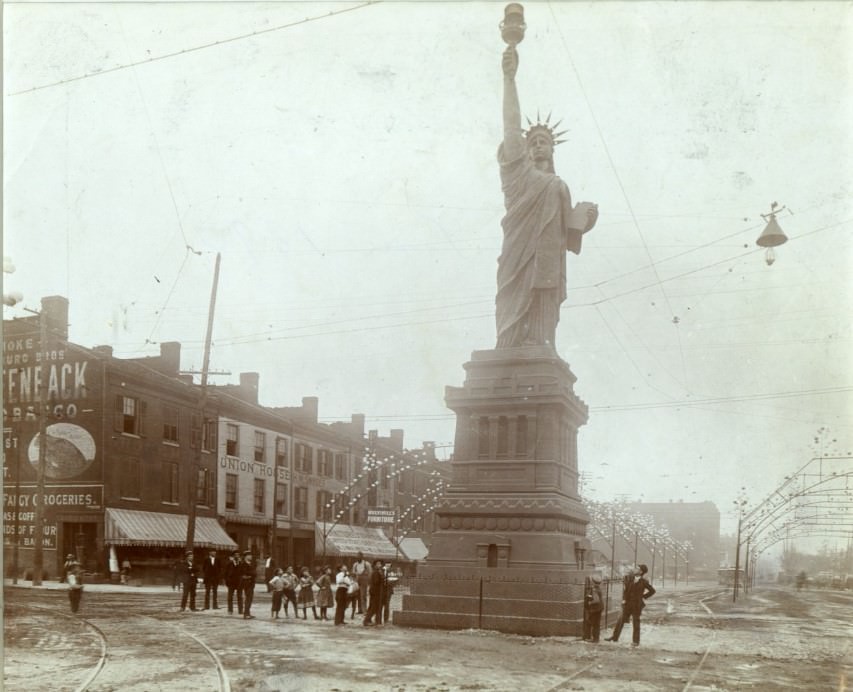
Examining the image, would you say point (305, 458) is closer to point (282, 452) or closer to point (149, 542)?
point (282, 452)

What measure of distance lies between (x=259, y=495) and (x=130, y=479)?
10.7m

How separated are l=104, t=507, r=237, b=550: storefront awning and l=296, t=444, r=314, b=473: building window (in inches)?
338

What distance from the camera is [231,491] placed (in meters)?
45.2

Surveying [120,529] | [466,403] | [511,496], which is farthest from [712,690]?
[120,529]

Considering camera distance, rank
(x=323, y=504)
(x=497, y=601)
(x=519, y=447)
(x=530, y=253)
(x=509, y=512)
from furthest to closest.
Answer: (x=323, y=504), (x=530, y=253), (x=519, y=447), (x=509, y=512), (x=497, y=601)

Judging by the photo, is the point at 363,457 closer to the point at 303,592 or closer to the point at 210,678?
the point at 303,592

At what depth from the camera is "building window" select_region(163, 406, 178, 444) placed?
135 ft

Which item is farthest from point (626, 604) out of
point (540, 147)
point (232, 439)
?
point (232, 439)

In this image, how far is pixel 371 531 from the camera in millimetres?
58594

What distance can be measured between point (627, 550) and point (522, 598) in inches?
4026

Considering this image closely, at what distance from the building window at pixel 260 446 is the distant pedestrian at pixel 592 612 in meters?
31.7

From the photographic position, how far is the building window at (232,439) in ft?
148

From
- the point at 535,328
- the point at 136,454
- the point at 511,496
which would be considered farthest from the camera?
the point at 136,454

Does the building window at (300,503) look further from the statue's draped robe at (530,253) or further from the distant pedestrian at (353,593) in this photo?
the statue's draped robe at (530,253)
